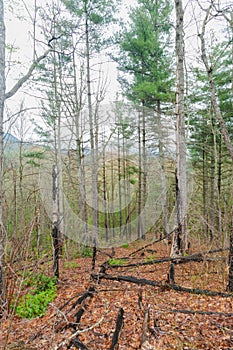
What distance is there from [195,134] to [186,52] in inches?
191

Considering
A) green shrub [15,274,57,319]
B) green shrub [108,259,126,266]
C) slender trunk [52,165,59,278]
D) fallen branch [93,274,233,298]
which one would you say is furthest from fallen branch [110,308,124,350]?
green shrub [108,259,126,266]

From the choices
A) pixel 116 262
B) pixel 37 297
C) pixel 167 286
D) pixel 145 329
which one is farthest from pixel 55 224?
pixel 145 329

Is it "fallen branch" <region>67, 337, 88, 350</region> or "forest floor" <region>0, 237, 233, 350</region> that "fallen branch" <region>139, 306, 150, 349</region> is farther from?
"fallen branch" <region>67, 337, 88, 350</region>

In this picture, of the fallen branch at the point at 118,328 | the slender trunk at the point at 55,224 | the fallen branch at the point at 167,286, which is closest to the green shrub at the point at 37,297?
the slender trunk at the point at 55,224

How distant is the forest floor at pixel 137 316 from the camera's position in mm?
2209

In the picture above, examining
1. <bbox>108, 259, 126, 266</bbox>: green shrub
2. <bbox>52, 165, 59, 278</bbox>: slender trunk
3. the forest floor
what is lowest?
<bbox>108, 259, 126, 266</bbox>: green shrub

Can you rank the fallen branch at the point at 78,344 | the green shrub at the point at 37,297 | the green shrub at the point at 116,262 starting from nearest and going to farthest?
the fallen branch at the point at 78,344
the green shrub at the point at 37,297
the green shrub at the point at 116,262

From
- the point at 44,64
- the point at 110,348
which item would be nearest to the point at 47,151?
the point at 44,64

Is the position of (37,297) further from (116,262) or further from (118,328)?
(116,262)

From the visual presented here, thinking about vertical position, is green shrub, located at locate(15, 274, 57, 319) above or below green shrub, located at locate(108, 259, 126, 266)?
above

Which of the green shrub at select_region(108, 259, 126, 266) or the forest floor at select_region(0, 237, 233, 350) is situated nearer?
the forest floor at select_region(0, 237, 233, 350)

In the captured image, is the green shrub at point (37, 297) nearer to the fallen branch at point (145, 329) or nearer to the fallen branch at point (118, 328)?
the fallen branch at point (118, 328)

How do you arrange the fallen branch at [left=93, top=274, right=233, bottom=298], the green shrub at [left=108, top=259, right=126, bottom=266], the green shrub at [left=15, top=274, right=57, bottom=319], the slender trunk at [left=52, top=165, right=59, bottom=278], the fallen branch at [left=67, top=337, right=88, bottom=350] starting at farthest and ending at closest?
the green shrub at [left=108, top=259, right=126, bottom=266] < the slender trunk at [left=52, top=165, right=59, bottom=278] < the green shrub at [left=15, top=274, right=57, bottom=319] < the fallen branch at [left=93, top=274, right=233, bottom=298] < the fallen branch at [left=67, top=337, right=88, bottom=350]

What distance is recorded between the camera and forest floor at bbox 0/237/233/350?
2.21 meters
